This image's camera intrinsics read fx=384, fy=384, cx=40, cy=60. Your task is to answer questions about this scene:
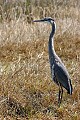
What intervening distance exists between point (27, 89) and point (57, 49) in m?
2.50

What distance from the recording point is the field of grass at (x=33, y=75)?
4.17 metres

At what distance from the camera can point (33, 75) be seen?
4.66 m

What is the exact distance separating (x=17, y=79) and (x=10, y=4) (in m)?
5.37

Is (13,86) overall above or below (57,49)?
above

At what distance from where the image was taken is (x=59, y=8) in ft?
27.8

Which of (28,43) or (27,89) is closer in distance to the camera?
(27,89)

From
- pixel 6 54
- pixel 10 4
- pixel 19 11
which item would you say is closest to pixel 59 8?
pixel 19 11

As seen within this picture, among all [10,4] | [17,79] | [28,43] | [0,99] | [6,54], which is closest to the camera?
[0,99]

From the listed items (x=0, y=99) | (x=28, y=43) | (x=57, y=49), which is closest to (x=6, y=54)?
(x=28, y=43)

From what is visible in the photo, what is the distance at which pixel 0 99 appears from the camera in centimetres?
412

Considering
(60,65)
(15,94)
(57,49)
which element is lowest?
(57,49)

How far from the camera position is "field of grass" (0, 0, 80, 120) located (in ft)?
13.7

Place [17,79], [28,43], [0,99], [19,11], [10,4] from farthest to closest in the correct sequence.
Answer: [10,4], [19,11], [28,43], [17,79], [0,99]

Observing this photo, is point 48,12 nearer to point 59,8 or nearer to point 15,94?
point 59,8
